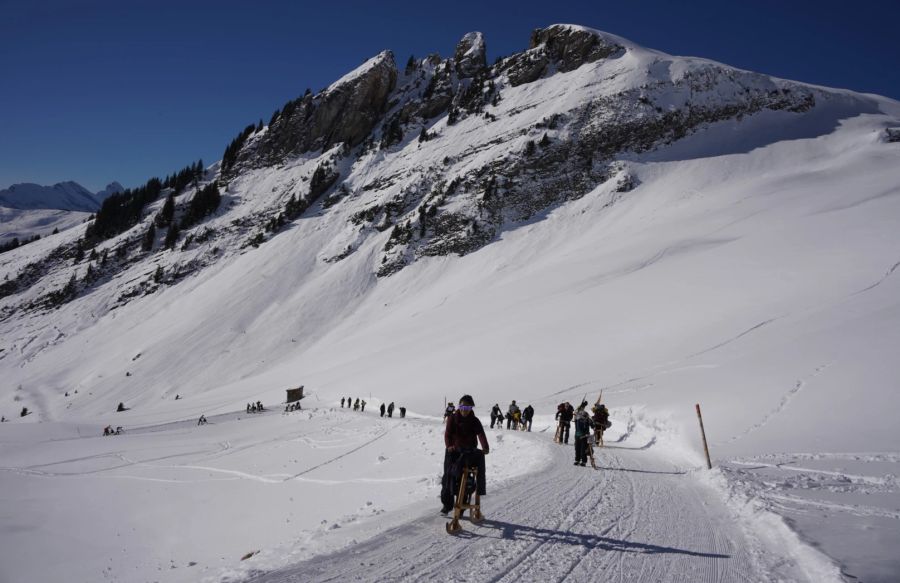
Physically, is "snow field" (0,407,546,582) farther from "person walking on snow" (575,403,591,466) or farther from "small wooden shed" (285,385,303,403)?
"small wooden shed" (285,385,303,403)

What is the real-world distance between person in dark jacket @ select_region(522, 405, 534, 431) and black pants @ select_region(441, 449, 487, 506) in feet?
46.9

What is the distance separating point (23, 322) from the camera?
3118 inches

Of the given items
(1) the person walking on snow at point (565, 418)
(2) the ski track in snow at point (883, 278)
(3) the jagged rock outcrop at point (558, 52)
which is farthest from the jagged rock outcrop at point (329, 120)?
(1) the person walking on snow at point (565, 418)

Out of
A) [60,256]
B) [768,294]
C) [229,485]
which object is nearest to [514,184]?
[768,294]

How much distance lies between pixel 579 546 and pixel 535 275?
44.0 meters

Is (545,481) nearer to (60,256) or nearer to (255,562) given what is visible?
(255,562)

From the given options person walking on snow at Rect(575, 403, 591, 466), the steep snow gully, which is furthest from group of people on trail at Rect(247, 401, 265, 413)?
the steep snow gully

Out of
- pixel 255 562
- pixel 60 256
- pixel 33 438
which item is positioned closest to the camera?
pixel 255 562

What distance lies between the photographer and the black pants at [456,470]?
689 cm

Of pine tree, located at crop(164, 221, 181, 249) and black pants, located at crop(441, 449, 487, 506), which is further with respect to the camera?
pine tree, located at crop(164, 221, 181, 249)

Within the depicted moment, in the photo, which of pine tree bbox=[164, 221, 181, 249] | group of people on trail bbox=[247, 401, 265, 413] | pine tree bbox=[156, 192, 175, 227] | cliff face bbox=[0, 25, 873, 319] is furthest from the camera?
pine tree bbox=[156, 192, 175, 227]

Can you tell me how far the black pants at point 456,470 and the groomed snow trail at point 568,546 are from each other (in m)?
0.39

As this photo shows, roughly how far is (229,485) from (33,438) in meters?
24.1

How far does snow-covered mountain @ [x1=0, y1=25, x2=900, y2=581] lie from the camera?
15383 mm
